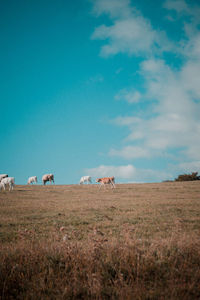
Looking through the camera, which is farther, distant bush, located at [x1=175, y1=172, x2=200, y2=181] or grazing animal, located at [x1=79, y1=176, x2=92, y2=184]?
grazing animal, located at [x1=79, y1=176, x2=92, y2=184]

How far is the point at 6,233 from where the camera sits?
10359 millimetres

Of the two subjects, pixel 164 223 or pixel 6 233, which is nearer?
pixel 6 233

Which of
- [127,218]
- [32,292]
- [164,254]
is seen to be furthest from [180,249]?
[127,218]

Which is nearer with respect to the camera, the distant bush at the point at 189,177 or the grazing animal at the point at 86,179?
the distant bush at the point at 189,177

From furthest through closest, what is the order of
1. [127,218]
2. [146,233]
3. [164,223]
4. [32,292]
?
[127,218], [164,223], [146,233], [32,292]

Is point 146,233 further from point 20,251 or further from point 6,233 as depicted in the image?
point 6,233

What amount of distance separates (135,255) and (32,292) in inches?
96.0

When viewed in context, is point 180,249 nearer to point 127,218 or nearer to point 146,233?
point 146,233

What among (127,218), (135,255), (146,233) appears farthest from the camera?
(127,218)

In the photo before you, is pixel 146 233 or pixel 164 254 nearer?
pixel 164 254

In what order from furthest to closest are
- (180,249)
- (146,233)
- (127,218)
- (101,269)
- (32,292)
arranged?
(127,218), (146,233), (180,249), (101,269), (32,292)

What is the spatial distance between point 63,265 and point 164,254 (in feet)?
8.45

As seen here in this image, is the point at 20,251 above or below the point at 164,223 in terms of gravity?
above

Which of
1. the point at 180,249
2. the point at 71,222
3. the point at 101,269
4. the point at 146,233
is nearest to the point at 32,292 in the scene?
the point at 101,269
